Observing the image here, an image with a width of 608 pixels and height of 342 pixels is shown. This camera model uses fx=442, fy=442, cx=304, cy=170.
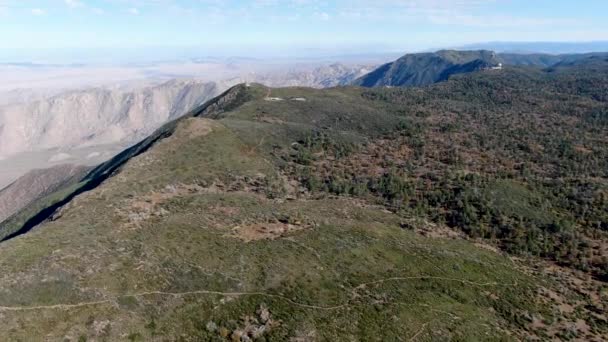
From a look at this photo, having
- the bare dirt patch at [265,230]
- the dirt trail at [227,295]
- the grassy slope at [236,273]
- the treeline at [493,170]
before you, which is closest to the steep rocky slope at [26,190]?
the treeline at [493,170]

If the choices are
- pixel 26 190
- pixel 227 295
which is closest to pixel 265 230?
pixel 227 295

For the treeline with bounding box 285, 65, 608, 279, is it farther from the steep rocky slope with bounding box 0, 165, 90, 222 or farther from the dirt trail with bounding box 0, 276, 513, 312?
the steep rocky slope with bounding box 0, 165, 90, 222

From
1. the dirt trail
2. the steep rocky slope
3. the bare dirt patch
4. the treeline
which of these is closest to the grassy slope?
the dirt trail

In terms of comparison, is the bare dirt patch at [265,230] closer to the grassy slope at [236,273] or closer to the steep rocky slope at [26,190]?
the grassy slope at [236,273]

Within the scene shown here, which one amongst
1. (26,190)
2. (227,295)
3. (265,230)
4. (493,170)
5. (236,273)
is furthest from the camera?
(26,190)

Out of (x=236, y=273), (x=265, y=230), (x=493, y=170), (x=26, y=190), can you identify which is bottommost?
(x=26, y=190)

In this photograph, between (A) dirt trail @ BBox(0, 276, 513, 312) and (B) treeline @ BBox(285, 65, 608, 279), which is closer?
(A) dirt trail @ BBox(0, 276, 513, 312)

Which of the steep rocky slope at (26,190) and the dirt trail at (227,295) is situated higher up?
the dirt trail at (227,295)

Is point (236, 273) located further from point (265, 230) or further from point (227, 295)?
point (265, 230)

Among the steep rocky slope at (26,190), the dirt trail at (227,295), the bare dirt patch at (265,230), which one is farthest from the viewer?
the steep rocky slope at (26,190)
